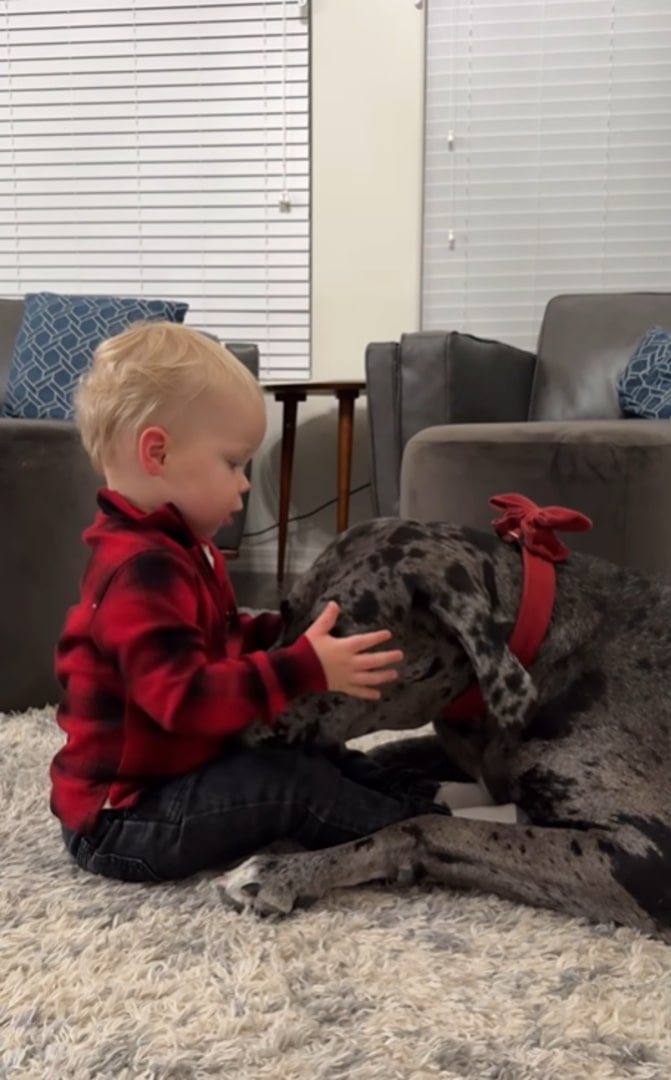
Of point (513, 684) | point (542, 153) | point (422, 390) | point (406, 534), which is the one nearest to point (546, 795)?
point (513, 684)

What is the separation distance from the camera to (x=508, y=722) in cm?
126

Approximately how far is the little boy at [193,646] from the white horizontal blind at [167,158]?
9.85ft

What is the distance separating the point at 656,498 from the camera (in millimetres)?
1890

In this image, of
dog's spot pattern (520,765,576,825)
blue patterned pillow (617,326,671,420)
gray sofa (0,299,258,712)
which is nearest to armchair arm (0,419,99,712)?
gray sofa (0,299,258,712)

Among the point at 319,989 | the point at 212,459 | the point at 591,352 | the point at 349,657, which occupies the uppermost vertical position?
the point at 591,352

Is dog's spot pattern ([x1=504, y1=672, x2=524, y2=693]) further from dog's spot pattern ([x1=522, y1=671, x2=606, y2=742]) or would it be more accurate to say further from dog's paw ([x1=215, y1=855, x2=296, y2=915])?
dog's paw ([x1=215, y1=855, x2=296, y2=915])

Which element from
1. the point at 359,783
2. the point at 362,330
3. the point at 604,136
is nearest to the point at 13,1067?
the point at 359,783

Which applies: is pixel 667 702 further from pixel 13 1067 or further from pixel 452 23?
pixel 452 23

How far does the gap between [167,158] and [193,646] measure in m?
3.62

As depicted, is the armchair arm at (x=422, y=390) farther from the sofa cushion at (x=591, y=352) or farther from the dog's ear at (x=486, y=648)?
the dog's ear at (x=486, y=648)

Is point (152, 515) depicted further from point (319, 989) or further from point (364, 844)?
point (319, 989)

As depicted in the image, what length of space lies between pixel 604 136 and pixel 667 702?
11.1 feet

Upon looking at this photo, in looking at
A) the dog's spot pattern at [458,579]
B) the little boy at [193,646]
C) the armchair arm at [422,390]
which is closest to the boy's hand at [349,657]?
the little boy at [193,646]

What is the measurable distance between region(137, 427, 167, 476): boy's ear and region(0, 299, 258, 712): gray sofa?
795 millimetres
